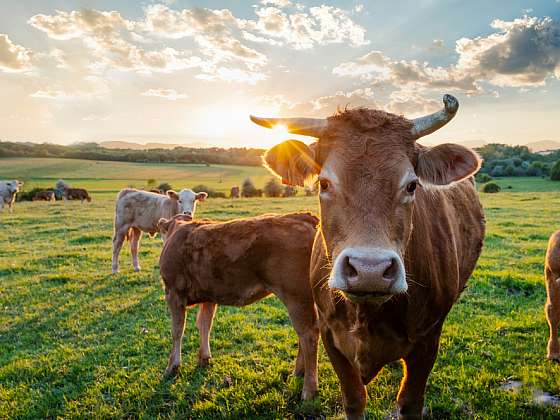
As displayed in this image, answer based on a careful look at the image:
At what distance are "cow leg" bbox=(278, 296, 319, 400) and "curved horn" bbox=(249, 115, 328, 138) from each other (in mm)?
2247

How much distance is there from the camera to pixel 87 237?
17188mm

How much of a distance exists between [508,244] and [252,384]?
11299 mm

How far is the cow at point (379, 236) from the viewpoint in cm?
242

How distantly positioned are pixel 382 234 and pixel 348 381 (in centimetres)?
178

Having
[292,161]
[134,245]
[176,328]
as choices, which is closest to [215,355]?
[176,328]

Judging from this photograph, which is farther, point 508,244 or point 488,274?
point 508,244

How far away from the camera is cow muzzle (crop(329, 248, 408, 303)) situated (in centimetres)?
224

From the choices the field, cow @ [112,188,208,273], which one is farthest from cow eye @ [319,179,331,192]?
cow @ [112,188,208,273]

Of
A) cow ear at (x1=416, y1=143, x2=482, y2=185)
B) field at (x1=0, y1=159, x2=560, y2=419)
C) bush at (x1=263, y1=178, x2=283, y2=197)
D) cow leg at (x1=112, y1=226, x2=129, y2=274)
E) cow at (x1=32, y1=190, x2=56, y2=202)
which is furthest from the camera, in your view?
bush at (x1=263, y1=178, x2=283, y2=197)

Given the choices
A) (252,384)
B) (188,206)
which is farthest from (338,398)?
(188,206)

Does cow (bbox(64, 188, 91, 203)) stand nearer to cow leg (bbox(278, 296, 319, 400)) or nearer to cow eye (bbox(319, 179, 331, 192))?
cow leg (bbox(278, 296, 319, 400))

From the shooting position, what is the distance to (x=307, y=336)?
471 cm

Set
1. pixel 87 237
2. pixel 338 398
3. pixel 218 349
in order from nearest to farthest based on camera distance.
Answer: pixel 338 398 < pixel 218 349 < pixel 87 237

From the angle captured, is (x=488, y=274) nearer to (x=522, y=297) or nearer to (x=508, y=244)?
(x=522, y=297)
